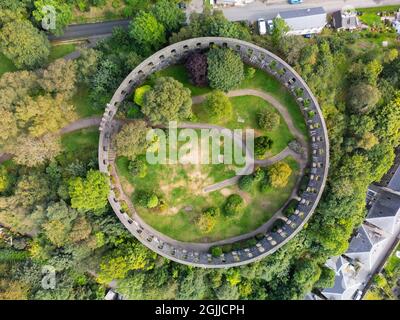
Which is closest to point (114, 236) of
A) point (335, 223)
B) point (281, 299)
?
point (281, 299)

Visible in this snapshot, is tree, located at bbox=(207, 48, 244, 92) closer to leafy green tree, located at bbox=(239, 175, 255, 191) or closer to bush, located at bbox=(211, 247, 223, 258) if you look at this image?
leafy green tree, located at bbox=(239, 175, 255, 191)

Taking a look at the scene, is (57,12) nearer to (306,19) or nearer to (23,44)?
(23,44)

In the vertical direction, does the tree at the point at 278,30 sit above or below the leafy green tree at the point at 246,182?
above

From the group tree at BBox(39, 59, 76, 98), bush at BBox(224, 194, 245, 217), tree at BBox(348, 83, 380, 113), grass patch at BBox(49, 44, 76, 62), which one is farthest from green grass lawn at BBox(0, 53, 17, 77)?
tree at BBox(348, 83, 380, 113)

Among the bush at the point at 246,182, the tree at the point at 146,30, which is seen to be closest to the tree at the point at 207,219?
the bush at the point at 246,182

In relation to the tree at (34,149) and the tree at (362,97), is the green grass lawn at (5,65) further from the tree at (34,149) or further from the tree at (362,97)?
the tree at (362,97)
